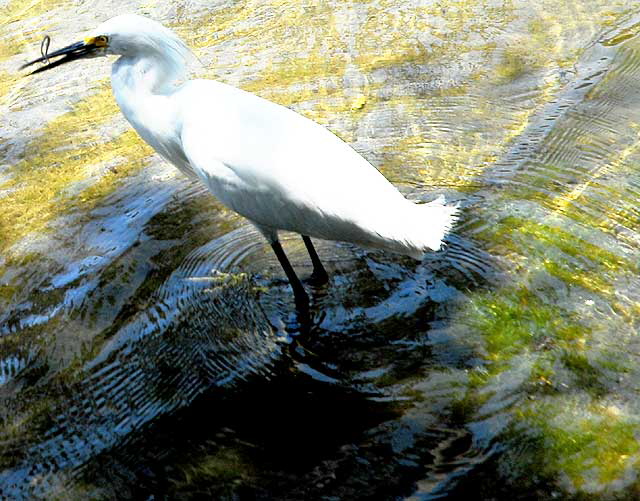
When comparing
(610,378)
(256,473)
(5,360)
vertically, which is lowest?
(610,378)

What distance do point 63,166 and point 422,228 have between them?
7.69ft

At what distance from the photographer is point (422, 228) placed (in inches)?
109

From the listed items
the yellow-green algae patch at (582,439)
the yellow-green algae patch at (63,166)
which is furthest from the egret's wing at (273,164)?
the yellow-green algae patch at (63,166)

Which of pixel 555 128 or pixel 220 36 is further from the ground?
pixel 220 36

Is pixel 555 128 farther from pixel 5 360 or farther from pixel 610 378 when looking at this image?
pixel 5 360

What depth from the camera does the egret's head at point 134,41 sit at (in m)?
3.00

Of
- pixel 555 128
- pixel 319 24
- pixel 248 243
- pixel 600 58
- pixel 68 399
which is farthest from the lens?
pixel 319 24

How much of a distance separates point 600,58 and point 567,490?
3098mm

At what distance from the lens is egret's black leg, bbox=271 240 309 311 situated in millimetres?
2992

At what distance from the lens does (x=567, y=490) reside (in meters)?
2.08

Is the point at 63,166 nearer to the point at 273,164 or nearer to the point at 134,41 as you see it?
the point at 134,41

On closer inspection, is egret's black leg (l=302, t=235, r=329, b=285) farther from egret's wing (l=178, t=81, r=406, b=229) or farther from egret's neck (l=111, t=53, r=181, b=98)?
egret's neck (l=111, t=53, r=181, b=98)

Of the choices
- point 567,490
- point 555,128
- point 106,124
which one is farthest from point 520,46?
point 567,490

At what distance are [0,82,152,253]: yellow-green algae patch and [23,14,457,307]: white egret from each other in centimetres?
88
